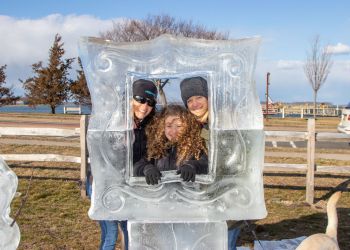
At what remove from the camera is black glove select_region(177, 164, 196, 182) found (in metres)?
2.76

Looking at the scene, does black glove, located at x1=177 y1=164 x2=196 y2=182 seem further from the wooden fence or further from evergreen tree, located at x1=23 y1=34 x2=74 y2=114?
evergreen tree, located at x1=23 y1=34 x2=74 y2=114

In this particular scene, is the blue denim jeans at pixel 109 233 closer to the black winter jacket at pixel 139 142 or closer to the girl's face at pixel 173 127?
the black winter jacket at pixel 139 142

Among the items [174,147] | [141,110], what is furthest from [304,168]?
[174,147]

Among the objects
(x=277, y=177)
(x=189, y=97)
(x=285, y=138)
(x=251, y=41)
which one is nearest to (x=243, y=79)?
(x=251, y=41)

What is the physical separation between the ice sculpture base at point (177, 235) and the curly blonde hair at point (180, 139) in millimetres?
397

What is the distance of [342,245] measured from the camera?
6.05 m

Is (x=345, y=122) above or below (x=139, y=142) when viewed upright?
below

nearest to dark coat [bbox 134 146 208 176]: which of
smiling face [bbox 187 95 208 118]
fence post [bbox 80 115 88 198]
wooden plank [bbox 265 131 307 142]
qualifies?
smiling face [bbox 187 95 208 118]

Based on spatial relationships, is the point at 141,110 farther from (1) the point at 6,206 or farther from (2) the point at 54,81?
(2) the point at 54,81

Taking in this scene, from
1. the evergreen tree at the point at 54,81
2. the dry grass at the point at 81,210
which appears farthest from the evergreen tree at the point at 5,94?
the dry grass at the point at 81,210

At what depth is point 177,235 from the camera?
9.71 ft

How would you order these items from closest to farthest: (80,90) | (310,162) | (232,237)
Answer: (232,237) → (310,162) → (80,90)

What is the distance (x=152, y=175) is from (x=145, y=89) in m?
0.63

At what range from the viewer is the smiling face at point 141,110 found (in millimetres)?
3227
